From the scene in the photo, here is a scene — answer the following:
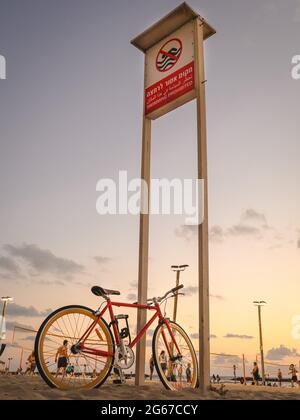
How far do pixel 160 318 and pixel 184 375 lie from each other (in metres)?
0.69

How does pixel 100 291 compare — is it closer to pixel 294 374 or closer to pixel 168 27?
pixel 168 27

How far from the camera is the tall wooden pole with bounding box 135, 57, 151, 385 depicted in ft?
18.5

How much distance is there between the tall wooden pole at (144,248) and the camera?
5.62 metres

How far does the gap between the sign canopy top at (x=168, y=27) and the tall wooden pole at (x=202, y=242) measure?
283mm

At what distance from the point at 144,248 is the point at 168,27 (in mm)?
3448

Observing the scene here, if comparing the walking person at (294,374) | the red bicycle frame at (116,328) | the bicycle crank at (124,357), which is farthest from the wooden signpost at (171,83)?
the walking person at (294,374)

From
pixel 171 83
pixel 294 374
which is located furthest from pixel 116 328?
pixel 294 374

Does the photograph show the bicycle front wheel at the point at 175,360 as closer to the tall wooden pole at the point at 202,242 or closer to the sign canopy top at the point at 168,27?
the tall wooden pole at the point at 202,242

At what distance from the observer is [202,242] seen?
18.0ft

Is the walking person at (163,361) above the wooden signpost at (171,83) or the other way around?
the other way around

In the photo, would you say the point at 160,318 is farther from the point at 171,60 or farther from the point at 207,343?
the point at 171,60

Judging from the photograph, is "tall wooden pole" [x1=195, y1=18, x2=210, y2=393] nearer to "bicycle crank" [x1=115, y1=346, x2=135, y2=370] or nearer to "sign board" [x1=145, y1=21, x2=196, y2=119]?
"sign board" [x1=145, y1=21, x2=196, y2=119]

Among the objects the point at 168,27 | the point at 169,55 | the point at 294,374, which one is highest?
the point at 168,27

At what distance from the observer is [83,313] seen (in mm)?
4379
